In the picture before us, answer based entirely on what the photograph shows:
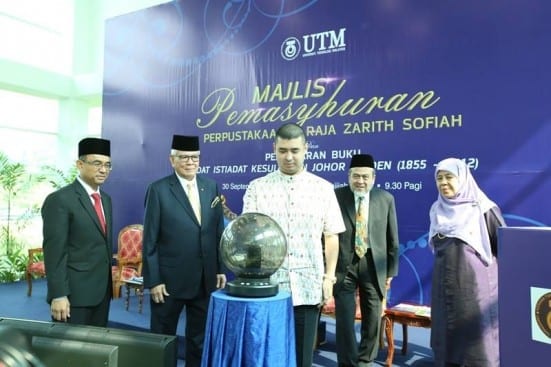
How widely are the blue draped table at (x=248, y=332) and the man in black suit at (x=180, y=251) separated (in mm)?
665

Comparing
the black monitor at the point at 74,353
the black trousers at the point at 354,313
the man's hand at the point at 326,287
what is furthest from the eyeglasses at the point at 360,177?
the black monitor at the point at 74,353

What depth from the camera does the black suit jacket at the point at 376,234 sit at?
273cm

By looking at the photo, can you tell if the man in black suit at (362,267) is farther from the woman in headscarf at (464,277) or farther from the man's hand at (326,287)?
the man's hand at (326,287)

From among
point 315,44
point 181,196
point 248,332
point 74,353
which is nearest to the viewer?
point 74,353

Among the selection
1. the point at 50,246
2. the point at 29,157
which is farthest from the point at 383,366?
the point at 29,157

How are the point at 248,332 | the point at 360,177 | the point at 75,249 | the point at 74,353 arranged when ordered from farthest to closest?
the point at 360,177 → the point at 75,249 → the point at 248,332 → the point at 74,353

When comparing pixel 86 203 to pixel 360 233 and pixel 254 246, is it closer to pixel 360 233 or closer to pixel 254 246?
pixel 254 246

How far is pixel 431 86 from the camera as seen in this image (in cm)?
381

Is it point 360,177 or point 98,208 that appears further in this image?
point 360,177

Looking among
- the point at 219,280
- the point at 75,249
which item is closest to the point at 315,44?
the point at 219,280

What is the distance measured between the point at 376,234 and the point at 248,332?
5.08 feet

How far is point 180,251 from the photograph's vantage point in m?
2.15

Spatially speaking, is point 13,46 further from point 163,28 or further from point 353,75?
point 353,75

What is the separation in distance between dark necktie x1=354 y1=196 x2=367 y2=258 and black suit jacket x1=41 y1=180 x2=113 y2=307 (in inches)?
57.0
